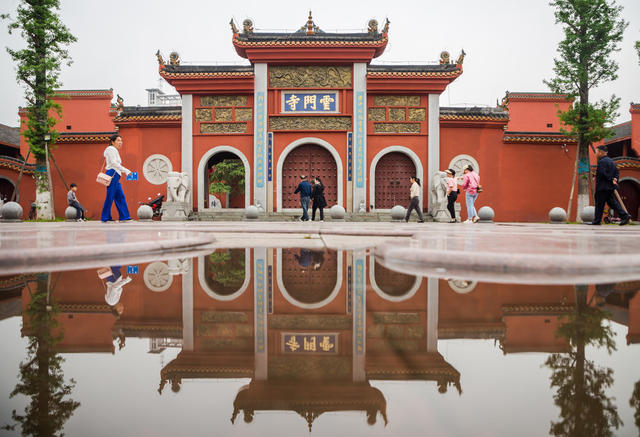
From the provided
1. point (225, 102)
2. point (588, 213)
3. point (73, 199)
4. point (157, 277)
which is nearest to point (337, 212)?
point (225, 102)

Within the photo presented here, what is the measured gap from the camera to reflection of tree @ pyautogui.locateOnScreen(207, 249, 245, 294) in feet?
5.87

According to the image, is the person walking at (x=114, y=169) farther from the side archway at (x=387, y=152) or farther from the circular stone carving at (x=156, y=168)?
the side archway at (x=387, y=152)

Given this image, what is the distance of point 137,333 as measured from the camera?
3.67ft

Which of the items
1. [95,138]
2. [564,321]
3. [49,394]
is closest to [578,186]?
[564,321]

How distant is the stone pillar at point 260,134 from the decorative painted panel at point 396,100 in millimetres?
4427

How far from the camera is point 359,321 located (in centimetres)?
123

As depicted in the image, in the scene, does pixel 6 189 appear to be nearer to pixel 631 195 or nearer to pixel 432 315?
pixel 432 315

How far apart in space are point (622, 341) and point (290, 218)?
13.2 metres

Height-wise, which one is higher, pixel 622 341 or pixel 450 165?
pixel 450 165

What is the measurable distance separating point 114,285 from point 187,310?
0.63 m

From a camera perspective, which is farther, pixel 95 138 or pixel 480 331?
pixel 95 138

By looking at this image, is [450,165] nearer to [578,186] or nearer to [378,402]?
[578,186]

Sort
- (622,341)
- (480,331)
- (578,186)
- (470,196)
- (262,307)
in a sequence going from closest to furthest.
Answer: (622,341), (480,331), (262,307), (470,196), (578,186)

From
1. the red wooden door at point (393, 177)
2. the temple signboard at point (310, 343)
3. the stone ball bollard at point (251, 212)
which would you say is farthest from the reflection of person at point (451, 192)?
the temple signboard at point (310, 343)
